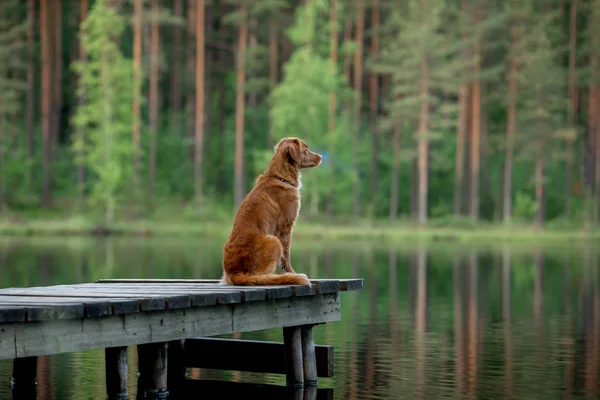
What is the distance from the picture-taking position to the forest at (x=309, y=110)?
57.0 meters

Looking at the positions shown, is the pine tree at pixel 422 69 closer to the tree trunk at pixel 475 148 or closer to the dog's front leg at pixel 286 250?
the tree trunk at pixel 475 148

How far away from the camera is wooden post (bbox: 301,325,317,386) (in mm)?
12656

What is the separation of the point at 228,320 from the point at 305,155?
7.20 ft

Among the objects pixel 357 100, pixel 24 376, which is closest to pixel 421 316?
pixel 24 376

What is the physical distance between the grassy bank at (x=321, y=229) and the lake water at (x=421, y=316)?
7.59 m

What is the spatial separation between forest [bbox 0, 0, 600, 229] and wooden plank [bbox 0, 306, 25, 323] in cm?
4477

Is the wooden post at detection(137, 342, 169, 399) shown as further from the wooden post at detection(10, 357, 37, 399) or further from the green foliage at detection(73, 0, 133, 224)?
the green foliage at detection(73, 0, 133, 224)

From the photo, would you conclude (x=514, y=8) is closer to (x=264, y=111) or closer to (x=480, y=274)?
(x=264, y=111)

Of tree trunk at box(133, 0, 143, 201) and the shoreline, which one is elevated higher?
tree trunk at box(133, 0, 143, 201)

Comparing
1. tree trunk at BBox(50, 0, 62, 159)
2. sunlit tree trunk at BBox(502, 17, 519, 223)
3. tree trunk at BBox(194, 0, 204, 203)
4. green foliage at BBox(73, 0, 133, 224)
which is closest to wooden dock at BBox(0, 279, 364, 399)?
green foliage at BBox(73, 0, 133, 224)

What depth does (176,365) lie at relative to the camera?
44.4ft

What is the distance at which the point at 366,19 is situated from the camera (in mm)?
75375

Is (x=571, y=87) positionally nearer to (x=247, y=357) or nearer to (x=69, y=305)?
(x=247, y=357)

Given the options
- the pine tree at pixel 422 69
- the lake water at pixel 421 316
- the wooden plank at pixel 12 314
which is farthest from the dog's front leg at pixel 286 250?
the pine tree at pixel 422 69
